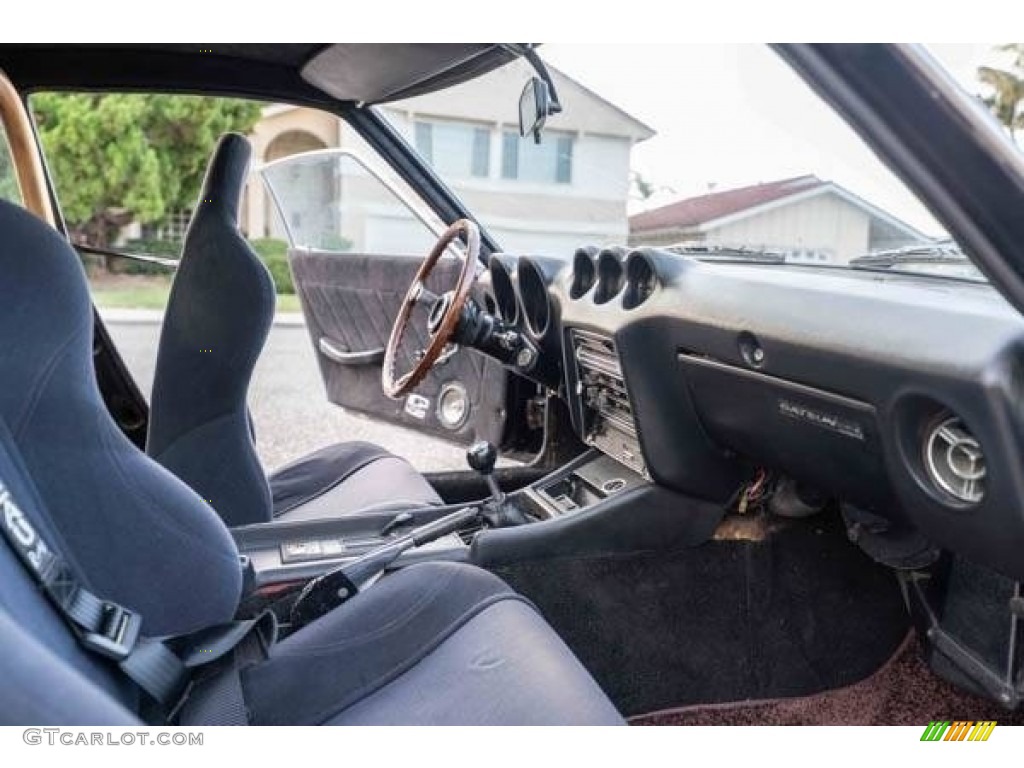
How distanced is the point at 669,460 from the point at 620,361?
0.71ft

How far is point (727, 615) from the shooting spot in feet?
5.92

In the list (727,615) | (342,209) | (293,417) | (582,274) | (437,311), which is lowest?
(293,417)

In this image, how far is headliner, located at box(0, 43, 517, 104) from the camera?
2115 mm

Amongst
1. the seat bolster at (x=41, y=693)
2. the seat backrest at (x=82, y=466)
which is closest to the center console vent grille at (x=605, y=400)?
the seat backrest at (x=82, y=466)

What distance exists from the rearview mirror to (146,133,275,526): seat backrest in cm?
61

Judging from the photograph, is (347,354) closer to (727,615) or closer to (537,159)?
(537,159)

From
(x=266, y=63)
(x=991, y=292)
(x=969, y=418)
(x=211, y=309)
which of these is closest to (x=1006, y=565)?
(x=969, y=418)

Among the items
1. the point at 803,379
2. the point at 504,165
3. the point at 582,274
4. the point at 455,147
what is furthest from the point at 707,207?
the point at 803,379

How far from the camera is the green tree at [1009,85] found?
0.95 m

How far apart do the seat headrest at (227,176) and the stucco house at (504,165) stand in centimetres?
38

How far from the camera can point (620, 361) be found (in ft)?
5.94

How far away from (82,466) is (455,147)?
5.80ft

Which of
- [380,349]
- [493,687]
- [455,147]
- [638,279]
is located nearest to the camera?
[493,687]

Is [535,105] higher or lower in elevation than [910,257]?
Result: higher
